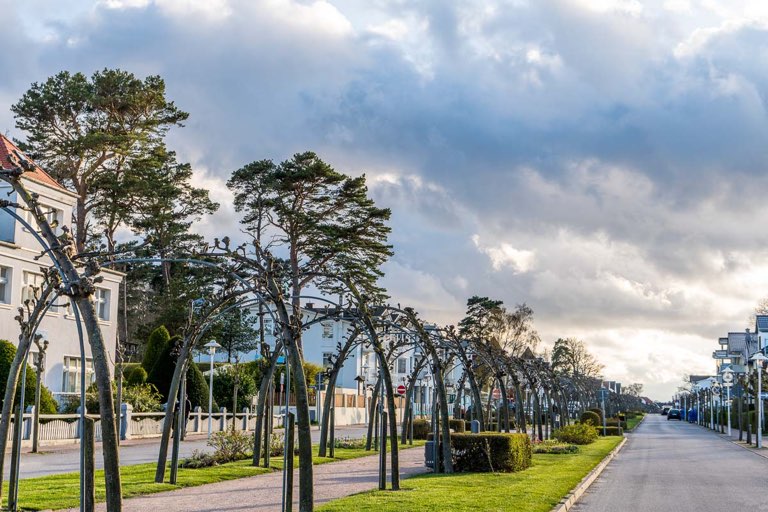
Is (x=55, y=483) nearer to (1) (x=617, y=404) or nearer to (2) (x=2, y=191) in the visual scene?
(2) (x=2, y=191)

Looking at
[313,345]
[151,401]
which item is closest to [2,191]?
[151,401]

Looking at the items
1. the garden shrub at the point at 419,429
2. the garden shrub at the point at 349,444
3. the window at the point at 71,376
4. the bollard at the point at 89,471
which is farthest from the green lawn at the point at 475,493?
the window at the point at 71,376

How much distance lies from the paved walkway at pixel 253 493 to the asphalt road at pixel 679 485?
468 cm

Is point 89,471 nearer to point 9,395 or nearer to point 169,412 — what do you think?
point 9,395

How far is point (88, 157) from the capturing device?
5075cm

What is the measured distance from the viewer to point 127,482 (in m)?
19.1

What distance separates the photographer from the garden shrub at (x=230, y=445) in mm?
24875

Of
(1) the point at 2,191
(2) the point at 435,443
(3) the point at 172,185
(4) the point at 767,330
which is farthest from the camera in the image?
(4) the point at 767,330

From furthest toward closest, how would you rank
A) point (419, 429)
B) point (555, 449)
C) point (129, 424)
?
point (419, 429), point (129, 424), point (555, 449)

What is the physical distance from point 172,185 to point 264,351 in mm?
36068

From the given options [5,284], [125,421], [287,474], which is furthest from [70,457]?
[287,474]

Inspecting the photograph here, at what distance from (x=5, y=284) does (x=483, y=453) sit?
2446cm

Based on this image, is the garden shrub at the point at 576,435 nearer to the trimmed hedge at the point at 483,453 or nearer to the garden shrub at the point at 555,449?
the garden shrub at the point at 555,449

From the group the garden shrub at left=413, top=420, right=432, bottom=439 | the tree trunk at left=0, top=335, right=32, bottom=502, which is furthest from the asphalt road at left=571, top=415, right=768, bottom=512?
the garden shrub at left=413, top=420, right=432, bottom=439
